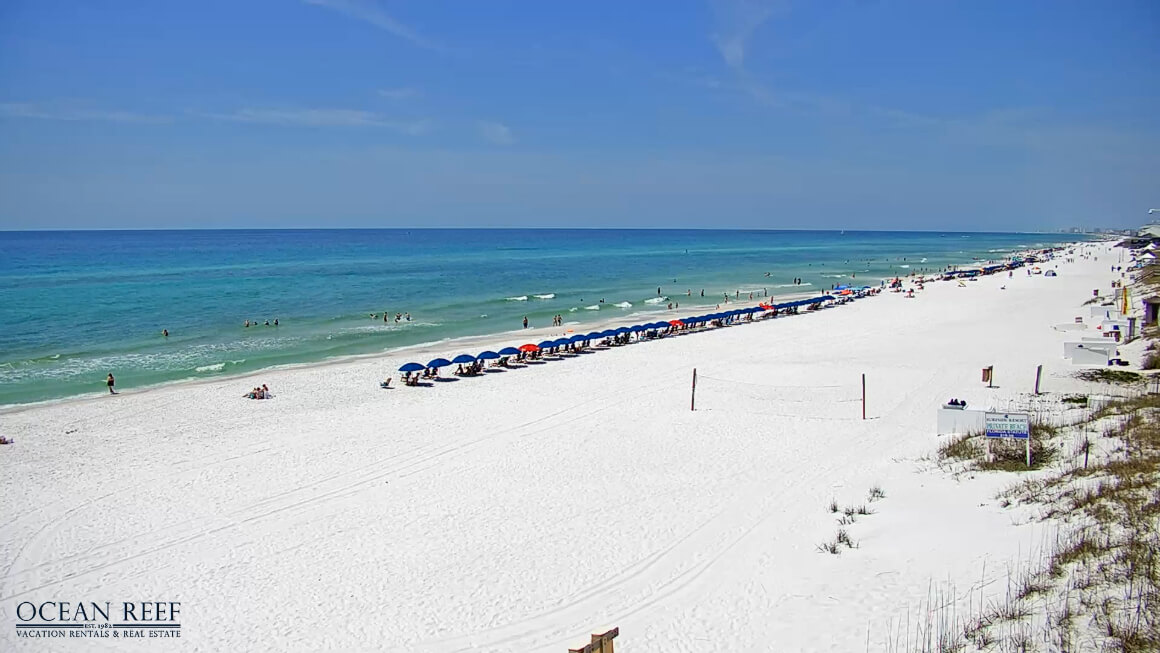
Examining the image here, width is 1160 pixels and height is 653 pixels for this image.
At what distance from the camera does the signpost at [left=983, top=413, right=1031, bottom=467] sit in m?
11.9

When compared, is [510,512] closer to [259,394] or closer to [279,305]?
[259,394]

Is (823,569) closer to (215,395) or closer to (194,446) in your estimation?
(194,446)

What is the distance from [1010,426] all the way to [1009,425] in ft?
0.07

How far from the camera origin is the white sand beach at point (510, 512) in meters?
8.83

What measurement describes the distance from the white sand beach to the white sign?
115 centimetres


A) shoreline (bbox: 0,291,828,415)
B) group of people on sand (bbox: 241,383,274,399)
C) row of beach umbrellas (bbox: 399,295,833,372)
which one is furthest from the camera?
row of beach umbrellas (bbox: 399,295,833,372)

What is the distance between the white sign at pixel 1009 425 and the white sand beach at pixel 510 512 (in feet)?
3.76

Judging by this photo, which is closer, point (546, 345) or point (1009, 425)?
point (1009, 425)

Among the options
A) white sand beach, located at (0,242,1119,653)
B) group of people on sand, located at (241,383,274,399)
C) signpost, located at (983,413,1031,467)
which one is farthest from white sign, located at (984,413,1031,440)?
group of people on sand, located at (241,383,274,399)

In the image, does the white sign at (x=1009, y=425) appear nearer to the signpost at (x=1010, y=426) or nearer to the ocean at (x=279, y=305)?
the signpost at (x=1010, y=426)

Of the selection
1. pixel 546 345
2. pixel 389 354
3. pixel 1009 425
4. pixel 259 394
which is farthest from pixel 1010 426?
pixel 389 354

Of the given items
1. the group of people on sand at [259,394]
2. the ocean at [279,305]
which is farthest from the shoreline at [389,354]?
the group of people on sand at [259,394]

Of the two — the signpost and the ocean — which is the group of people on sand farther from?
the signpost

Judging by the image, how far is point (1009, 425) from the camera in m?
12.2
